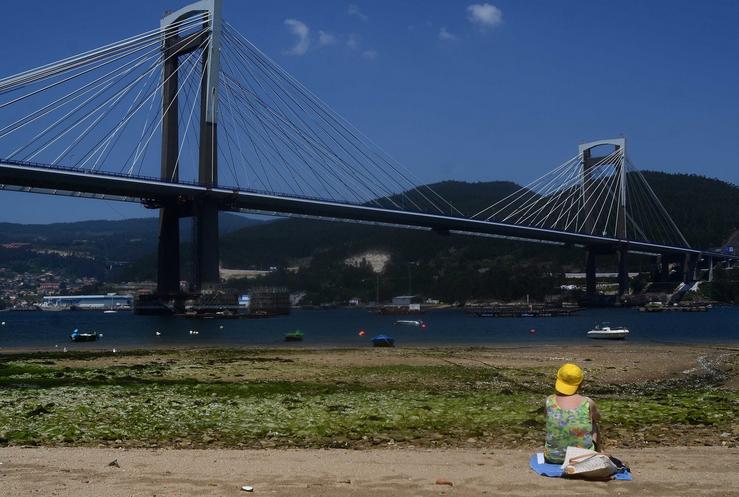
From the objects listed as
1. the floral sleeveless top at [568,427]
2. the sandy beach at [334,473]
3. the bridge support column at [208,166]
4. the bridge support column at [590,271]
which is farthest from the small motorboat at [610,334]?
the bridge support column at [590,271]

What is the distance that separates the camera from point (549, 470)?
8.85m

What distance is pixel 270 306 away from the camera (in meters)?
108

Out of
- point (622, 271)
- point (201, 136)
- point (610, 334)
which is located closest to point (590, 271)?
point (622, 271)

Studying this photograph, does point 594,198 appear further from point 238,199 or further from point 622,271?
point 238,199

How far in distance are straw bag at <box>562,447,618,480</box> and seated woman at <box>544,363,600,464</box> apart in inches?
4.8

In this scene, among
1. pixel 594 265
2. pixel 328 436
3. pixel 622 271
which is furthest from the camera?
pixel 594 265

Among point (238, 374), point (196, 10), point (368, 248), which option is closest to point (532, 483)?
point (238, 374)

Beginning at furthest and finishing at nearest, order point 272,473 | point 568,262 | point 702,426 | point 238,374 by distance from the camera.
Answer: point 568,262, point 238,374, point 702,426, point 272,473

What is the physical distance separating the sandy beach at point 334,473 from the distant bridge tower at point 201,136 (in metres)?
68.1

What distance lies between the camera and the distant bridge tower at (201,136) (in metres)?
76.6

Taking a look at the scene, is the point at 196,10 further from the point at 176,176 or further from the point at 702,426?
the point at 702,426

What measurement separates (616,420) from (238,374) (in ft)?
41.0

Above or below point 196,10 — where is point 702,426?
below

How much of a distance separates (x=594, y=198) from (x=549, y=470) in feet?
420
